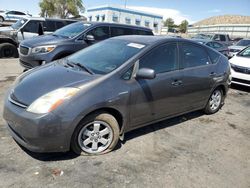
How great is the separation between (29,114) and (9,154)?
0.80 m

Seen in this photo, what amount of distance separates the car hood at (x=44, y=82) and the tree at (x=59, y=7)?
→ 56744 mm

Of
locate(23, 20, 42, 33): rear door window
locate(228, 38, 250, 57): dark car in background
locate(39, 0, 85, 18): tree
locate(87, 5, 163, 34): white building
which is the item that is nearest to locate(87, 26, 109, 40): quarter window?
locate(23, 20, 42, 33): rear door window

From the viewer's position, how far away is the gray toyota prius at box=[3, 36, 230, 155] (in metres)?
3.22

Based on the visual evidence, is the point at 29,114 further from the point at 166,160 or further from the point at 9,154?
Result: the point at 166,160

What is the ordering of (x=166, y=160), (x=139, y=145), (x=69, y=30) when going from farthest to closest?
(x=69, y=30), (x=139, y=145), (x=166, y=160)

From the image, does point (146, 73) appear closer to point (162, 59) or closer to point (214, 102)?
point (162, 59)

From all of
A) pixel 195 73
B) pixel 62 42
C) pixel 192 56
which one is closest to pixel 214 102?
pixel 195 73

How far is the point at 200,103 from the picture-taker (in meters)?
5.32

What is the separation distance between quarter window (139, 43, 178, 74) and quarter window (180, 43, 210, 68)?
0.22 m

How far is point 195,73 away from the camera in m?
4.89

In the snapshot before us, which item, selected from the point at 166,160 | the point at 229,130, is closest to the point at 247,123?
the point at 229,130

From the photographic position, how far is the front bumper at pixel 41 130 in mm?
3133

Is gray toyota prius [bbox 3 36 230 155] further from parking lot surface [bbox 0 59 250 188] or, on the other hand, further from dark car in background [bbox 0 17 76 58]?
dark car in background [bbox 0 17 76 58]

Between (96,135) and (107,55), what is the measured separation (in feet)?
4.51
